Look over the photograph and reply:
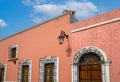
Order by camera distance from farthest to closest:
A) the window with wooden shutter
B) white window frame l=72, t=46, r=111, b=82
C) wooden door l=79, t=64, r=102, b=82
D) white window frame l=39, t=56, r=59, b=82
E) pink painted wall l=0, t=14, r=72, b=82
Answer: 1. the window with wooden shutter
2. white window frame l=39, t=56, r=59, b=82
3. pink painted wall l=0, t=14, r=72, b=82
4. wooden door l=79, t=64, r=102, b=82
5. white window frame l=72, t=46, r=111, b=82

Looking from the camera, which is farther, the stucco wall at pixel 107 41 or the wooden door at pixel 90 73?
the wooden door at pixel 90 73

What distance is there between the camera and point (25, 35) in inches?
517

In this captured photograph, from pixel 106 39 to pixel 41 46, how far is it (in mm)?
4640

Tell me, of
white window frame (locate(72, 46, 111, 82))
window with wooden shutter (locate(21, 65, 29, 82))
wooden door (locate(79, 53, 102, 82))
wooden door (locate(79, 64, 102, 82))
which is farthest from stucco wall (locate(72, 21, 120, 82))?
window with wooden shutter (locate(21, 65, 29, 82))

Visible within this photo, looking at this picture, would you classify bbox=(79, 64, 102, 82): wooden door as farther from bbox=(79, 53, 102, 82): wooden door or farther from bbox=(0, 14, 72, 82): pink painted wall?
bbox=(0, 14, 72, 82): pink painted wall

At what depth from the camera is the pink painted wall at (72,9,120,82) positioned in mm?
7332

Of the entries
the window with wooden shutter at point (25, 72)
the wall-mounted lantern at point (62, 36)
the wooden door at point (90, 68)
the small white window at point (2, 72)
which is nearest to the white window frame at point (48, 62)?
the wall-mounted lantern at point (62, 36)

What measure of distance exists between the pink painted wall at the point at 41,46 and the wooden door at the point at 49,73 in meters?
0.62

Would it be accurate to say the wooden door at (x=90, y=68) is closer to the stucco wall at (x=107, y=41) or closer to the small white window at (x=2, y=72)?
the stucco wall at (x=107, y=41)

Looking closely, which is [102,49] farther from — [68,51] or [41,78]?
[41,78]

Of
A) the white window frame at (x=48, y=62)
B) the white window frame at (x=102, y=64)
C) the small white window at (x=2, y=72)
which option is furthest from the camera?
the small white window at (x=2, y=72)

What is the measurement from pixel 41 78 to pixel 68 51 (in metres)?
2.52

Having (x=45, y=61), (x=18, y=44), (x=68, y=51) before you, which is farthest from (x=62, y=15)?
(x=18, y=44)

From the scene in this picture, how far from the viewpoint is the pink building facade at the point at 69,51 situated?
7.64 m
